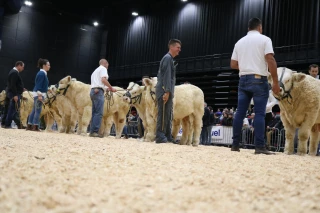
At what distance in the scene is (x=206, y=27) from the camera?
54.9ft

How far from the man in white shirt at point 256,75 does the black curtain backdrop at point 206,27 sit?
32.4ft

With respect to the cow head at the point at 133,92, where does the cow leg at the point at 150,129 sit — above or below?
below

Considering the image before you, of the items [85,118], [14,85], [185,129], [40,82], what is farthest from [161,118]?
[14,85]

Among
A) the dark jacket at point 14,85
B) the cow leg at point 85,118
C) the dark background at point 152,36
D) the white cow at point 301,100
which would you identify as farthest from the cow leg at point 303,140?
the dark background at point 152,36

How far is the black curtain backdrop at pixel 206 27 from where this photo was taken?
13508 mm

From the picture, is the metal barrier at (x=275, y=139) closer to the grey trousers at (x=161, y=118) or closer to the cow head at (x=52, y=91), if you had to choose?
the grey trousers at (x=161, y=118)

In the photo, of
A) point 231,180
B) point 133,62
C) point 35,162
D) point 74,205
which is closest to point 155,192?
point 74,205

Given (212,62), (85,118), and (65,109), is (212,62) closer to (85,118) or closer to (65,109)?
(65,109)

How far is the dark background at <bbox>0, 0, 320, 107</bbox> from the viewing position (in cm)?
1372

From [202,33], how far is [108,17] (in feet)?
25.0

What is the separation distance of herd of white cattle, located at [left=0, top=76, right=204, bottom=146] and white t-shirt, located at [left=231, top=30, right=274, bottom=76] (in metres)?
2.36

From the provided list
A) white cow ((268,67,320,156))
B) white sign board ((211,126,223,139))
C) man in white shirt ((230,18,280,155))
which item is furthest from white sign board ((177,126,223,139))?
man in white shirt ((230,18,280,155))

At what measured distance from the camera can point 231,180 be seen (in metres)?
1.79

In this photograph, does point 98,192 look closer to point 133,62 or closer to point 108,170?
point 108,170
